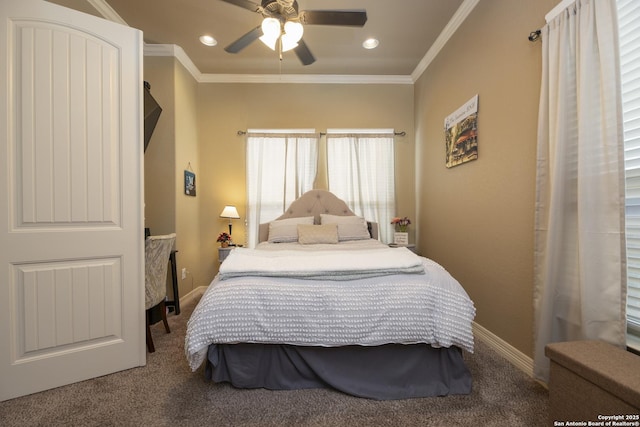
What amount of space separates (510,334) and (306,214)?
8.16 ft

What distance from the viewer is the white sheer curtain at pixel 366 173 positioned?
3.86 metres

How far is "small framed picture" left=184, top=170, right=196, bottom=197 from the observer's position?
3364 mm

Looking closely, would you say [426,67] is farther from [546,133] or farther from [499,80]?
[546,133]

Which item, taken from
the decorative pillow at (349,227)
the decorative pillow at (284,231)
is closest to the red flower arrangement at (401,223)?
the decorative pillow at (349,227)

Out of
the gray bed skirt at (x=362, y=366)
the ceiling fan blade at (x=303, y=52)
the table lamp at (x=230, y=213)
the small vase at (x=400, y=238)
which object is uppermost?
the ceiling fan blade at (x=303, y=52)

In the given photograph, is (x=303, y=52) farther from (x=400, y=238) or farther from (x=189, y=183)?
(x=400, y=238)

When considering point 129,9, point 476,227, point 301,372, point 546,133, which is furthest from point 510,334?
point 129,9

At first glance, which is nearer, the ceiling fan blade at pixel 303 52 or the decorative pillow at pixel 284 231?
the ceiling fan blade at pixel 303 52

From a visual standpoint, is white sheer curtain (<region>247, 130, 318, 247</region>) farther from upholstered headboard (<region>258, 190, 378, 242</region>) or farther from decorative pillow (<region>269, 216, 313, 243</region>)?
decorative pillow (<region>269, 216, 313, 243</region>)

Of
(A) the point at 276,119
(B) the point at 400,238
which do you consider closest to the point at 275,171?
(A) the point at 276,119

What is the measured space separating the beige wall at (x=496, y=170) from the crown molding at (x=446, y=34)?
7cm

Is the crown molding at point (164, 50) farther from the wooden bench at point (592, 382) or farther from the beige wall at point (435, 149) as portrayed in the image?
the wooden bench at point (592, 382)

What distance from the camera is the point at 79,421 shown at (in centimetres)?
138

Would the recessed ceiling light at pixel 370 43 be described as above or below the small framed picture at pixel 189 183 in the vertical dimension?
above
